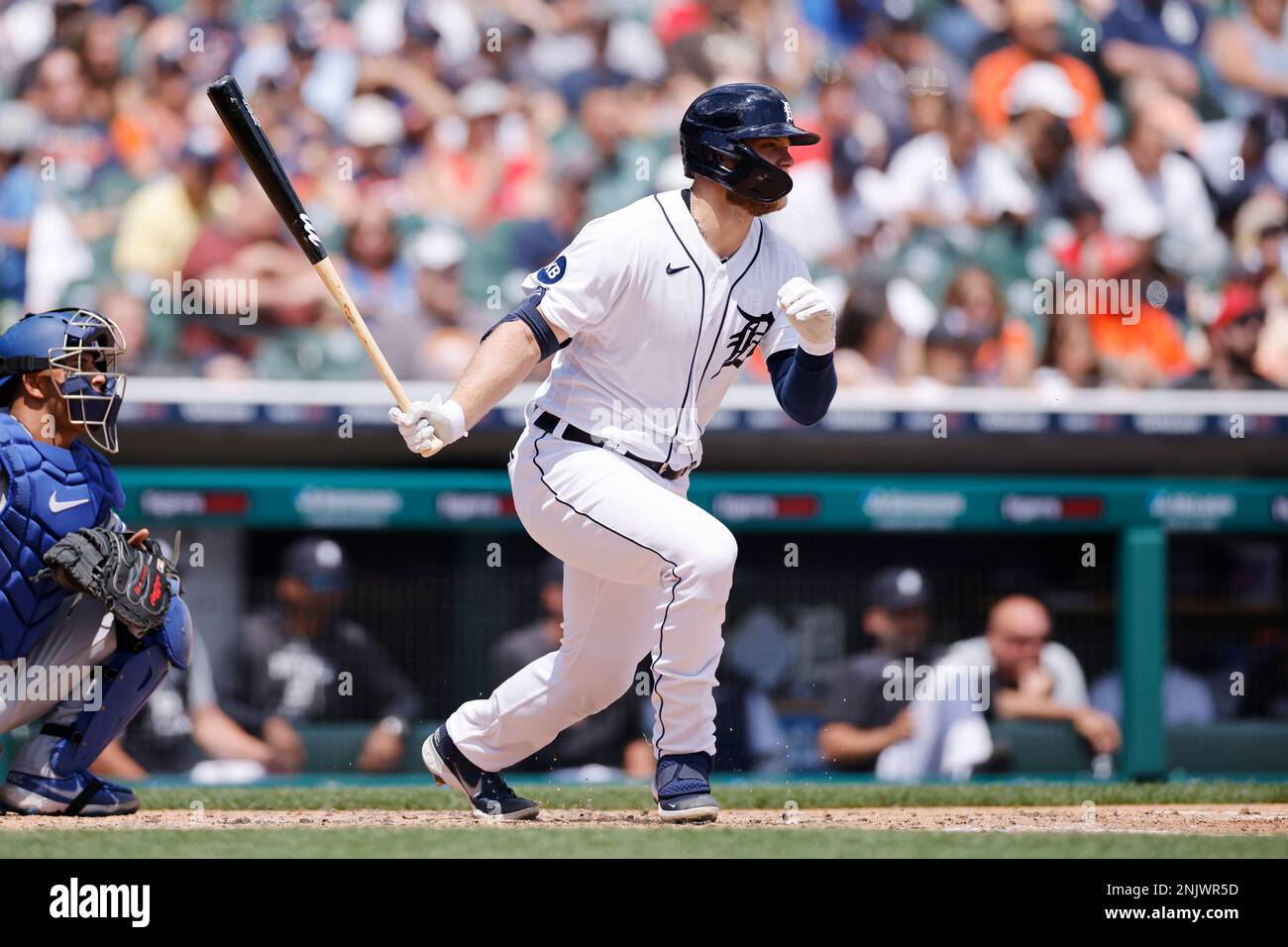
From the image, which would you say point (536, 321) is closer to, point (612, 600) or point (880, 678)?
point (612, 600)

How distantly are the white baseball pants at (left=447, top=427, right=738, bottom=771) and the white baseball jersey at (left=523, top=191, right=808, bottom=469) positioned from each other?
0.32 ft

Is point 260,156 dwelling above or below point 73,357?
above

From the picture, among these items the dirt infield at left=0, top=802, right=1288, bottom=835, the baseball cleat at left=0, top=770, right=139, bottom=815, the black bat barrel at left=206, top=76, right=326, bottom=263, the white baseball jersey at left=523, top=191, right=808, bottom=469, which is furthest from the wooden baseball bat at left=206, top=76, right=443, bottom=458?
the baseball cleat at left=0, top=770, right=139, bottom=815

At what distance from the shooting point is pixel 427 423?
384 centimetres

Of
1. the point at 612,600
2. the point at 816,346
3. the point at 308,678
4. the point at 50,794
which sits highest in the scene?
the point at 816,346

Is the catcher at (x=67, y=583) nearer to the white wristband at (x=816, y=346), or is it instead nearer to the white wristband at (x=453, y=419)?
the white wristband at (x=453, y=419)

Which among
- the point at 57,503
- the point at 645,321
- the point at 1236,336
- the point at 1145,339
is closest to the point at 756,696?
the point at 645,321

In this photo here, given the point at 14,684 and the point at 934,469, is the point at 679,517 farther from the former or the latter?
the point at 934,469

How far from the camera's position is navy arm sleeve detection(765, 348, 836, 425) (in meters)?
4.20

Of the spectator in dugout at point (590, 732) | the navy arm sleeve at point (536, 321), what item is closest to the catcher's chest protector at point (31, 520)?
the navy arm sleeve at point (536, 321)

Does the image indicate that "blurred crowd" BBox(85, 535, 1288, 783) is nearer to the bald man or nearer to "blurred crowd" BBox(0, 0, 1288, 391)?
the bald man

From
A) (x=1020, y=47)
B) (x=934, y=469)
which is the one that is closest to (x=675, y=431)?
(x=934, y=469)

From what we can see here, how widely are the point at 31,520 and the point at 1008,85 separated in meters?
6.49

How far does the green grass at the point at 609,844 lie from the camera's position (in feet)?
11.0
